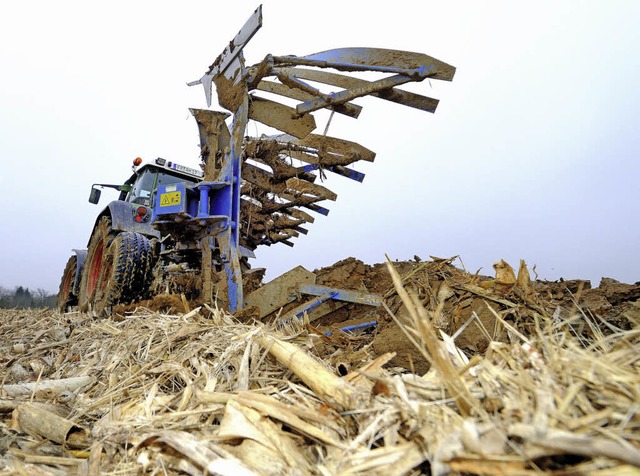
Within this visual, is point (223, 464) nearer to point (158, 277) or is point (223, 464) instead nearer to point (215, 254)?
point (215, 254)

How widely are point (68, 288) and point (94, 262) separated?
2.25 m

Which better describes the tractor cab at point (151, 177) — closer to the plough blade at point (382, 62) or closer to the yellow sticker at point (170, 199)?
the yellow sticker at point (170, 199)

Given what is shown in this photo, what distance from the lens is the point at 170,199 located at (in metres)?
4.51

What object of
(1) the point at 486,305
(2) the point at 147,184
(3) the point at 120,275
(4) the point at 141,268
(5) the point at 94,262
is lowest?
(1) the point at 486,305

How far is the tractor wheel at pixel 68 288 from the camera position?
7785 millimetres

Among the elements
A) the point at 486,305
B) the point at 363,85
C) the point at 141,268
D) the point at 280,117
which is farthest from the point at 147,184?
the point at 486,305

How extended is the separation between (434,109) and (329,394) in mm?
3621

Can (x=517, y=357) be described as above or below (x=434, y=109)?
below

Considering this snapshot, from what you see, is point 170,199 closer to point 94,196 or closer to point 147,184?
point 147,184

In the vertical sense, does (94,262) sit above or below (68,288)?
above

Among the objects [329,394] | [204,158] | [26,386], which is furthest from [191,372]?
[204,158]

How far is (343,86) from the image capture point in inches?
171

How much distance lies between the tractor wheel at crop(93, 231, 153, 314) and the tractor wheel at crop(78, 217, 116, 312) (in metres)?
0.93

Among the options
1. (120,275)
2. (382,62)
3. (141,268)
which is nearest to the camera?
(382,62)
